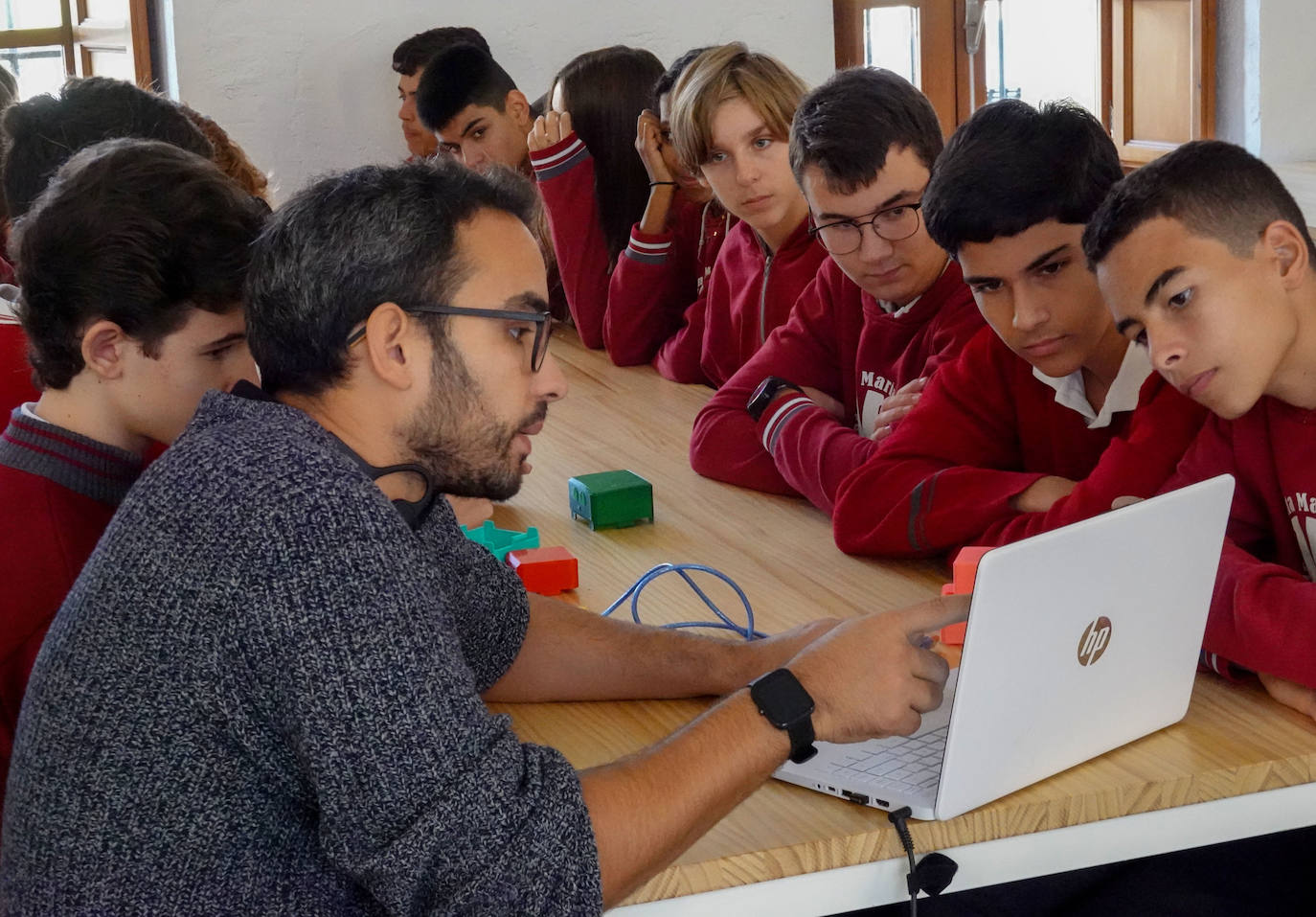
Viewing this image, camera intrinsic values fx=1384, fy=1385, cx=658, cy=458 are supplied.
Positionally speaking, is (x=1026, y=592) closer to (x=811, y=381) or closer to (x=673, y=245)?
(x=811, y=381)

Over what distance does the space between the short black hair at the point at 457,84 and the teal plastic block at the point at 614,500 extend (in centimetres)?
200

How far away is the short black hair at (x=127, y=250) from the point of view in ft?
4.54

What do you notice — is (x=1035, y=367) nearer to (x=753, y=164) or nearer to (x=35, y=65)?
(x=753, y=164)

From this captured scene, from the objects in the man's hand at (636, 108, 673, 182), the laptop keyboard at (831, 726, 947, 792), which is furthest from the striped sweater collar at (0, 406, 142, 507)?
the man's hand at (636, 108, 673, 182)

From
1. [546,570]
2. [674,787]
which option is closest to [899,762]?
[674,787]

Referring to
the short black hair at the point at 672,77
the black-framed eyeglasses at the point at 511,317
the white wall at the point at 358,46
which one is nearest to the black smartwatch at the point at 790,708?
the black-framed eyeglasses at the point at 511,317

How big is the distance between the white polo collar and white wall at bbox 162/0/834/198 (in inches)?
115

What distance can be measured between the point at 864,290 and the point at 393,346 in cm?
117

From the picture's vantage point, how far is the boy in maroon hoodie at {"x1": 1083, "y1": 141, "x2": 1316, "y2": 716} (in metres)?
1.34

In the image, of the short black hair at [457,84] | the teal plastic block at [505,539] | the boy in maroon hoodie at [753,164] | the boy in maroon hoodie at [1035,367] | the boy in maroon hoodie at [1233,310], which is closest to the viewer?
the boy in maroon hoodie at [1233,310]

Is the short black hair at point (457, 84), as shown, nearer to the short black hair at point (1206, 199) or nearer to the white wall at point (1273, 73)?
the white wall at point (1273, 73)

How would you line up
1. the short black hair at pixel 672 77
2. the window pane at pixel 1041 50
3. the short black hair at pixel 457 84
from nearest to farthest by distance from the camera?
the short black hair at pixel 672 77 < the short black hair at pixel 457 84 < the window pane at pixel 1041 50

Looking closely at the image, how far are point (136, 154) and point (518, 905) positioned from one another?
0.89 m

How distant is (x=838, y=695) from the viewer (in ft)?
3.68
